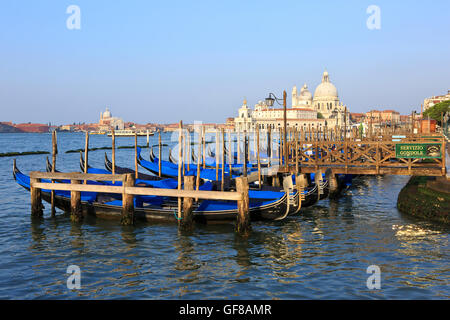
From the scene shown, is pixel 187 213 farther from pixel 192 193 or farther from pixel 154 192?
pixel 154 192

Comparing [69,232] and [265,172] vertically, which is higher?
[265,172]

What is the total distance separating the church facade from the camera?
174 meters

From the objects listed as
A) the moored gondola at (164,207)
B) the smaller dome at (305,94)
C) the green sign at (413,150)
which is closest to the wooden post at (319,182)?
the moored gondola at (164,207)

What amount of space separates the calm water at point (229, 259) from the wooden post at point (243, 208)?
1.13 feet

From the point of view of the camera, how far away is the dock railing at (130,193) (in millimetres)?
13922

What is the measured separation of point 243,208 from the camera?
45.7ft

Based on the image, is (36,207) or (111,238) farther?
(36,207)

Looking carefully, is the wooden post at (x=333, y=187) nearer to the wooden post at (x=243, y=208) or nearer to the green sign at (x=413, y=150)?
the green sign at (x=413, y=150)

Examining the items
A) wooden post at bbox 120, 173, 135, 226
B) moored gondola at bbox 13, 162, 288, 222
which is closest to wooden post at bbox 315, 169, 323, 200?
moored gondola at bbox 13, 162, 288, 222

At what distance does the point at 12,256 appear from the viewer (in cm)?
1260

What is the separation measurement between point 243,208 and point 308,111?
16486 centimetres
